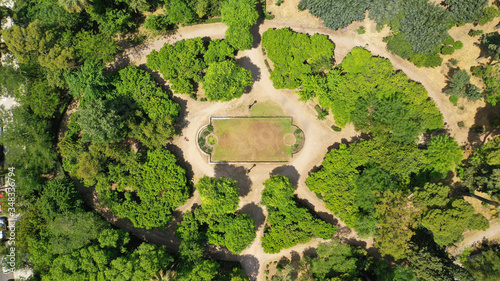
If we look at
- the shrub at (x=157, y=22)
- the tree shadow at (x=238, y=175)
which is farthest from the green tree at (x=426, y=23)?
the shrub at (x=157, y=22)

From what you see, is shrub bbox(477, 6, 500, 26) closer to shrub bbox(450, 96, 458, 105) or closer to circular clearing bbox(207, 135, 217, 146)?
shrub bbox(450, 96, 458, 105)

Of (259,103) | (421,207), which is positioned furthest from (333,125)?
(421,207)

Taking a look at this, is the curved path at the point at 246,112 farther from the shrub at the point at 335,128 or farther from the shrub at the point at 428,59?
the shrub at the point at 428,59

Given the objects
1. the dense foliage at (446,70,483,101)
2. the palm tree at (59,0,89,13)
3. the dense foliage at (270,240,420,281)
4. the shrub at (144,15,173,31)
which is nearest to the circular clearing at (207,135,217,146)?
the shrub at (144,15,173,31)

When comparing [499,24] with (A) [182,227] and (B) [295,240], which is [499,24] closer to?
(B) [295,240]

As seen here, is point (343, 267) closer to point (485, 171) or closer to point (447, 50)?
point (485, 171)

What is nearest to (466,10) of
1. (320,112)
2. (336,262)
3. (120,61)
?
(320,112)
